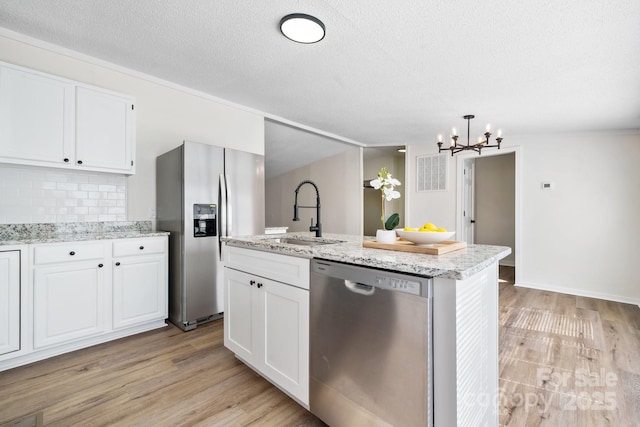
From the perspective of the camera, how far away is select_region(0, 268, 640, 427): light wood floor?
63.8 inches

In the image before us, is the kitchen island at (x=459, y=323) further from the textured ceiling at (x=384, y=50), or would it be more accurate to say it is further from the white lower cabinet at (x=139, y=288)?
the white lower cabinet at (x=139, y=288)

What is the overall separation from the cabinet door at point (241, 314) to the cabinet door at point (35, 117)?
1.63m

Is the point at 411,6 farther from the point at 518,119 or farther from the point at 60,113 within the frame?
the point at 518,119

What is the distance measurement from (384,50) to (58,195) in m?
2.92

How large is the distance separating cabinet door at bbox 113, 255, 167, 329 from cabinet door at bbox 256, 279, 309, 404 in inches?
54.2

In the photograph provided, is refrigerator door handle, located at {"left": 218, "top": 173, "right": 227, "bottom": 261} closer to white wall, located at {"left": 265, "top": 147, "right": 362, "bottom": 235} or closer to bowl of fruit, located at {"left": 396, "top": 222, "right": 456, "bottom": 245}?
bowl of fruit, located at {"left": 396, "top": 222, "right": 456, "bottom": 245}

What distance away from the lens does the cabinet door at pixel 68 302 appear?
7.01 feet

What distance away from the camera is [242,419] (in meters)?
1.59

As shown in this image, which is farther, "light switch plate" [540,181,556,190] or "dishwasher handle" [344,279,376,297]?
"light switch plate" [540,181,556,190]

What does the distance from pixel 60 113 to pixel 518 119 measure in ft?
15.9

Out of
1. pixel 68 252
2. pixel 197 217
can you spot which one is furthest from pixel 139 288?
pixel 197 217

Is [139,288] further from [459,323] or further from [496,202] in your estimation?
[496,202]

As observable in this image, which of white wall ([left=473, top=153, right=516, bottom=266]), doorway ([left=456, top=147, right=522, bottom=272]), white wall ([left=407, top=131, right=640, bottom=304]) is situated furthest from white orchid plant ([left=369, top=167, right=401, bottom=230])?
white wall ([left=473, top=153, right=516, bottom=266])

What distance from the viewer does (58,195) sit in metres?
2.56
